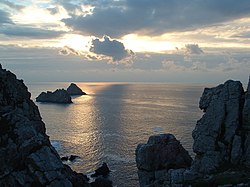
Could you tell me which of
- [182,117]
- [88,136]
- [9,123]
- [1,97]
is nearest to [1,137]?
[9,123]

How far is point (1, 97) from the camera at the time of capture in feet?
234

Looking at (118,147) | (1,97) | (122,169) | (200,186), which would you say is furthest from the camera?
(118,147)

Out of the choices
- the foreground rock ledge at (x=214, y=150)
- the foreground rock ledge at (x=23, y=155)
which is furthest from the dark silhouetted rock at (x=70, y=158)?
the foreground rock ledge at (x=214, y=150)

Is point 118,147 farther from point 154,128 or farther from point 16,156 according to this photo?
point 16,156

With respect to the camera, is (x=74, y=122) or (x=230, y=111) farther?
(x=74, y=122)

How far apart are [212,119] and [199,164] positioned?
870 centimetres

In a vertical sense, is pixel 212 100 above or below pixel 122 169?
above

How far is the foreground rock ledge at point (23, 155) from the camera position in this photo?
6094 centimetres

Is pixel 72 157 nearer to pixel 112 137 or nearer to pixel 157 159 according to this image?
pixel 112 137

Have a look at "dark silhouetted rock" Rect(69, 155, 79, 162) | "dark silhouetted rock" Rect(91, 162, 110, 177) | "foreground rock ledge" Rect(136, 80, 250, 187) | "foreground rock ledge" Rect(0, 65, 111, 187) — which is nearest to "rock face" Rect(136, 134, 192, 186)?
"foreground rock ledge" Rect(136, 80, 250, 187)

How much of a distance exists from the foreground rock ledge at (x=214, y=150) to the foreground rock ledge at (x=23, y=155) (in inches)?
649

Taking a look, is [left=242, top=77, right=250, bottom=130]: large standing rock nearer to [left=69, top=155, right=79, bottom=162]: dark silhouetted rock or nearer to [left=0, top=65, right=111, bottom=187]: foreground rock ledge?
[left=0, top=65, right=111, bottom=187]: foreground rock ledge

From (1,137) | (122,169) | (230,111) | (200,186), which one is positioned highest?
(230,111)

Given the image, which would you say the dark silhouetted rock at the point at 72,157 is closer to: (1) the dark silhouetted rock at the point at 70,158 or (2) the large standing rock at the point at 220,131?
(1) the dark silhouetted rock at the point at 70,158
